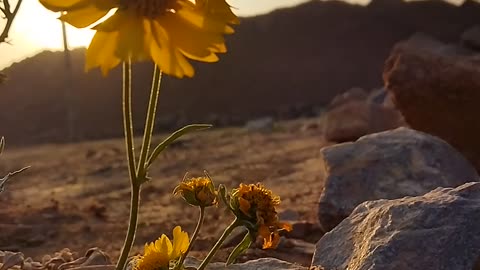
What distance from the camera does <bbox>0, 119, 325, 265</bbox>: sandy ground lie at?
5.92 m

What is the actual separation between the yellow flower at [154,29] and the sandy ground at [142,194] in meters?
2.42

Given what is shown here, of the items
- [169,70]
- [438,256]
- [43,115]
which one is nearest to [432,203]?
[438,256]

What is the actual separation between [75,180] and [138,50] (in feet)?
29.9

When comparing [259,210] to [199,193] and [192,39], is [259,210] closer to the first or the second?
[199,193]

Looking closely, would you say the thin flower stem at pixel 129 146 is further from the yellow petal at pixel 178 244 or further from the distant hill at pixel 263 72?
the distant hill at pixel 263 72

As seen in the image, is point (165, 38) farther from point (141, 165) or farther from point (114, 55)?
point (141, 165)

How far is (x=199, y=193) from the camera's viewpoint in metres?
2.28

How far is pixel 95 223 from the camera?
22.5ft

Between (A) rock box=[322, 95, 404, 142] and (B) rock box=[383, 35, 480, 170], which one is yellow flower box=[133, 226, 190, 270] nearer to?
(B) rock box=[383, 35, 480, 170]

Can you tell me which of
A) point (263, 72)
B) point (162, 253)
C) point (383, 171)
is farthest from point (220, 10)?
point (263, 72)

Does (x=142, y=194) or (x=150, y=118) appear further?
(x=142, y=194)

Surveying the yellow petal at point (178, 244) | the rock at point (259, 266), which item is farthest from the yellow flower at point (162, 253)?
the rock at point (259, 266)

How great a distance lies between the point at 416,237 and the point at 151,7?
1.23 m

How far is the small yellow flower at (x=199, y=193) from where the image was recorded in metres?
2.28
